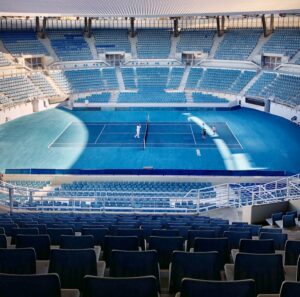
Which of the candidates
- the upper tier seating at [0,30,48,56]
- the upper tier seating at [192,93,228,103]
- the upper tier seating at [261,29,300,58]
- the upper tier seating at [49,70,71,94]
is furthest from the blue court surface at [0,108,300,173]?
the upper tier seating at [0,30,48,56]

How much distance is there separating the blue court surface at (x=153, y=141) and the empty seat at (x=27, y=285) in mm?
21293

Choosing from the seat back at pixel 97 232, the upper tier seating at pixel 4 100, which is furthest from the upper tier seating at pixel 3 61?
the seat back at pixel 97 232

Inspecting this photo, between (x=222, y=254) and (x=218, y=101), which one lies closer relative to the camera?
(x=222, y=254)

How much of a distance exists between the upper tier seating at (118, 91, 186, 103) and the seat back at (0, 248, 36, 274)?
39345 millimetres

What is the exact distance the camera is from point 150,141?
31500 mm

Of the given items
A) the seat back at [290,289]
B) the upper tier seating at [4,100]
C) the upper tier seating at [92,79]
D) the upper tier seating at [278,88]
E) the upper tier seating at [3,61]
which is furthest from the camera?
the upper tier seating at [92,79]

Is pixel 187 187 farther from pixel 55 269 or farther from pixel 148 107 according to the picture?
pixel 148 107

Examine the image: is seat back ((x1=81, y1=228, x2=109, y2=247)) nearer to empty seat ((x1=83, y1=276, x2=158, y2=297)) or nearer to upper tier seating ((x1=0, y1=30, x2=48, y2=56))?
empty seat ((x1=83, y1=276, x2=158, y2=297))

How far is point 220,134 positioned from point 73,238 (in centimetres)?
2740

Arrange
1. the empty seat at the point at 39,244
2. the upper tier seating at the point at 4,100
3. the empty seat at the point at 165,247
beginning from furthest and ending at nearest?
1. the upper tier seating at the point at 4,100
2. the empty seat at the point at 39,244
3. the empty seat at the point at 165,247

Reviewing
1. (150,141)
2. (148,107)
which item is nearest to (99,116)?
(148,107)

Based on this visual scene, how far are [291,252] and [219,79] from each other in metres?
42.2

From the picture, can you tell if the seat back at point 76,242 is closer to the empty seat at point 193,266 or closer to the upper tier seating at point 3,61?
the empty seat at point 193,266

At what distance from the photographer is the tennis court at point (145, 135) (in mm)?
30630
